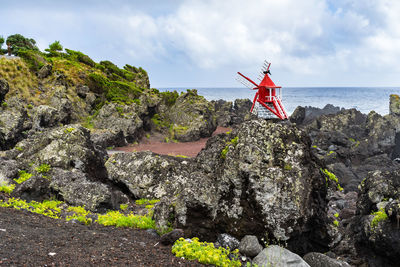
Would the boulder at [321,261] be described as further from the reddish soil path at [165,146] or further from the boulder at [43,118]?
the reddish soil path at [165,146]

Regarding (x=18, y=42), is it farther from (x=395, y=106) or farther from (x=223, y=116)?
(x=395, y=106)

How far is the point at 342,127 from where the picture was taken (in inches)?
1986

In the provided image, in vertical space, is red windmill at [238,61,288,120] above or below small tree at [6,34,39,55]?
below

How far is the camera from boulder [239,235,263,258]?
7.57m

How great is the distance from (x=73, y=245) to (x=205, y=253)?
143 inches

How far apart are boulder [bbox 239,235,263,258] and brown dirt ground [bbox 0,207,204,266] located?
163 cm

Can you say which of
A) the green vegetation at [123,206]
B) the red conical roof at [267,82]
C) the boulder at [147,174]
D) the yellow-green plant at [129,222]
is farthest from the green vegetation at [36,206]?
the red conical roof at [267,82]

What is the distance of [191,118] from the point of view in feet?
167

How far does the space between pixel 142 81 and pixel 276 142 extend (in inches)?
2315

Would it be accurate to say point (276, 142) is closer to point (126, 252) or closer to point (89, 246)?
point (126, 252)

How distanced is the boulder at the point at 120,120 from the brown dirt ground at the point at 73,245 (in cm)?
3254

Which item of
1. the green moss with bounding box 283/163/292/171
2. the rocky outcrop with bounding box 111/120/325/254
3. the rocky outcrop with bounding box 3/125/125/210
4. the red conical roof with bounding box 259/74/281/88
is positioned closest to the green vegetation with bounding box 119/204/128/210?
the rocky outcrop with bounding box 3/125/125/210

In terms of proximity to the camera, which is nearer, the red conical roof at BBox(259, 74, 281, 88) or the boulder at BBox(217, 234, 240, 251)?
the boulder at BBox(217, 234, 240, 251)

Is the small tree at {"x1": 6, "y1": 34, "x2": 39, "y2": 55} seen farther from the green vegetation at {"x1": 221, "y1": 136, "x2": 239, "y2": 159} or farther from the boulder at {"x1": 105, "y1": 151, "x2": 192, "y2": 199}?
the green vegetation at {"x1": 221, "y1": 136, "x2": 239, "y2": 159}
